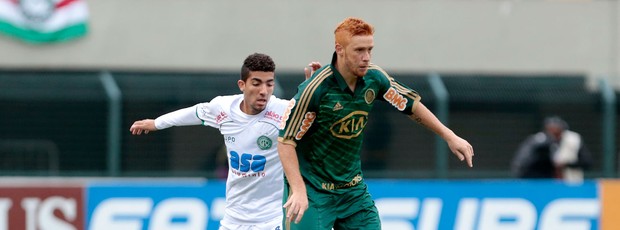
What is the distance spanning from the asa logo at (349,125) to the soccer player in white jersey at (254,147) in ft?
3.06

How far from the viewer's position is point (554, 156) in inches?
751

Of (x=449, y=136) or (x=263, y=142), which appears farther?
(x=263, y=142)

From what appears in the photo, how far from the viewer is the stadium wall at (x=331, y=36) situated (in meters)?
22.3

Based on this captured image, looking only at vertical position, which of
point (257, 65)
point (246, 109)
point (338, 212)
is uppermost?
point (257, 65)

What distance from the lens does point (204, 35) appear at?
22.8 metres

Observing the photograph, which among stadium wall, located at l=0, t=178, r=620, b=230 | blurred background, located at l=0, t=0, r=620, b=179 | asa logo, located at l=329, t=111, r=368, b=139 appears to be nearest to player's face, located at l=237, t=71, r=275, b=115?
asa logo, located at l=329, t=111, r=368, b=139

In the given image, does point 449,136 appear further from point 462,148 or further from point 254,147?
point 254,147

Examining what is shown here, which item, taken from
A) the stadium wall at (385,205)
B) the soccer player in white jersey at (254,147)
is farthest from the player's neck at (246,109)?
the stadium wall at (385,205)

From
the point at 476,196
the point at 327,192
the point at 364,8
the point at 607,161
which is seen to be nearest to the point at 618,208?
the point at 476,196

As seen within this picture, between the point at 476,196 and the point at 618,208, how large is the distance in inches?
61.5

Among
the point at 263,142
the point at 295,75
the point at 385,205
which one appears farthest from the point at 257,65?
the point at 295,75

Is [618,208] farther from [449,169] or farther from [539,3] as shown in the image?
[539,3]

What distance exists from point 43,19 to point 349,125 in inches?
539

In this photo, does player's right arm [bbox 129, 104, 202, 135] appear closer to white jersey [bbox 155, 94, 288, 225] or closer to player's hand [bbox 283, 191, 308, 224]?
white jersey [bbox 155, 94, 288, 225]
